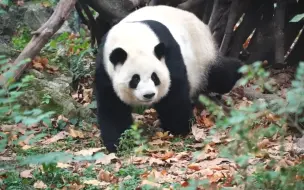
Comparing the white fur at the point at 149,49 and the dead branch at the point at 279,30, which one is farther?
the dead branch at the point at 279,30

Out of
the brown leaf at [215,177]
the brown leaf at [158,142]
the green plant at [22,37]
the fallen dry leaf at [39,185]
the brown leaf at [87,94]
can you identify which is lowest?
the brown leaf at [158,142]

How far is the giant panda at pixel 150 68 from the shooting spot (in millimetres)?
5621

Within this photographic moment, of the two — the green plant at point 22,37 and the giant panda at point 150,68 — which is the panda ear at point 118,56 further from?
the green plant at point 22,37

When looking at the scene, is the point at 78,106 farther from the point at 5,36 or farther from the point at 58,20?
the point at 5,36

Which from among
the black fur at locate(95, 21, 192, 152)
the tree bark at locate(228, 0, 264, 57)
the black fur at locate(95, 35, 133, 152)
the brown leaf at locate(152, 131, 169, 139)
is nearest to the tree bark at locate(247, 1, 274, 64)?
the tree bark at locate(228, 0, 264, 57)

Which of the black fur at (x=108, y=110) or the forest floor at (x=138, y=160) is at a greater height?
the black fur at (x=108, y=110)

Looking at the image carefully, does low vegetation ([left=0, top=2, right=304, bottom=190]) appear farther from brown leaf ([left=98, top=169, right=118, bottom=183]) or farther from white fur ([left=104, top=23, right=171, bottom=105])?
white fur ([left=104, top=23, right=171, bottom=105])

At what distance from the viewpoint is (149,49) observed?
5.70 meters

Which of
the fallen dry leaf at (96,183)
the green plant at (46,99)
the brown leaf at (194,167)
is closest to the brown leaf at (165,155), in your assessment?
the brown leaf at (194,167)

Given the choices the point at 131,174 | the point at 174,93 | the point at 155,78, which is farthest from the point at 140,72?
the point at 131,174

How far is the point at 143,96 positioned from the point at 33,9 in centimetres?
601

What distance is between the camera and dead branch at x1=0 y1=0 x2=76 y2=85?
6.17 m

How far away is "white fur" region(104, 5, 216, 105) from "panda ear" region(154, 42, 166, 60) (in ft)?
0.16

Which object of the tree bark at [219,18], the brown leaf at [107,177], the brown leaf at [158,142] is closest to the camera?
the brown leaf at [107,177]
